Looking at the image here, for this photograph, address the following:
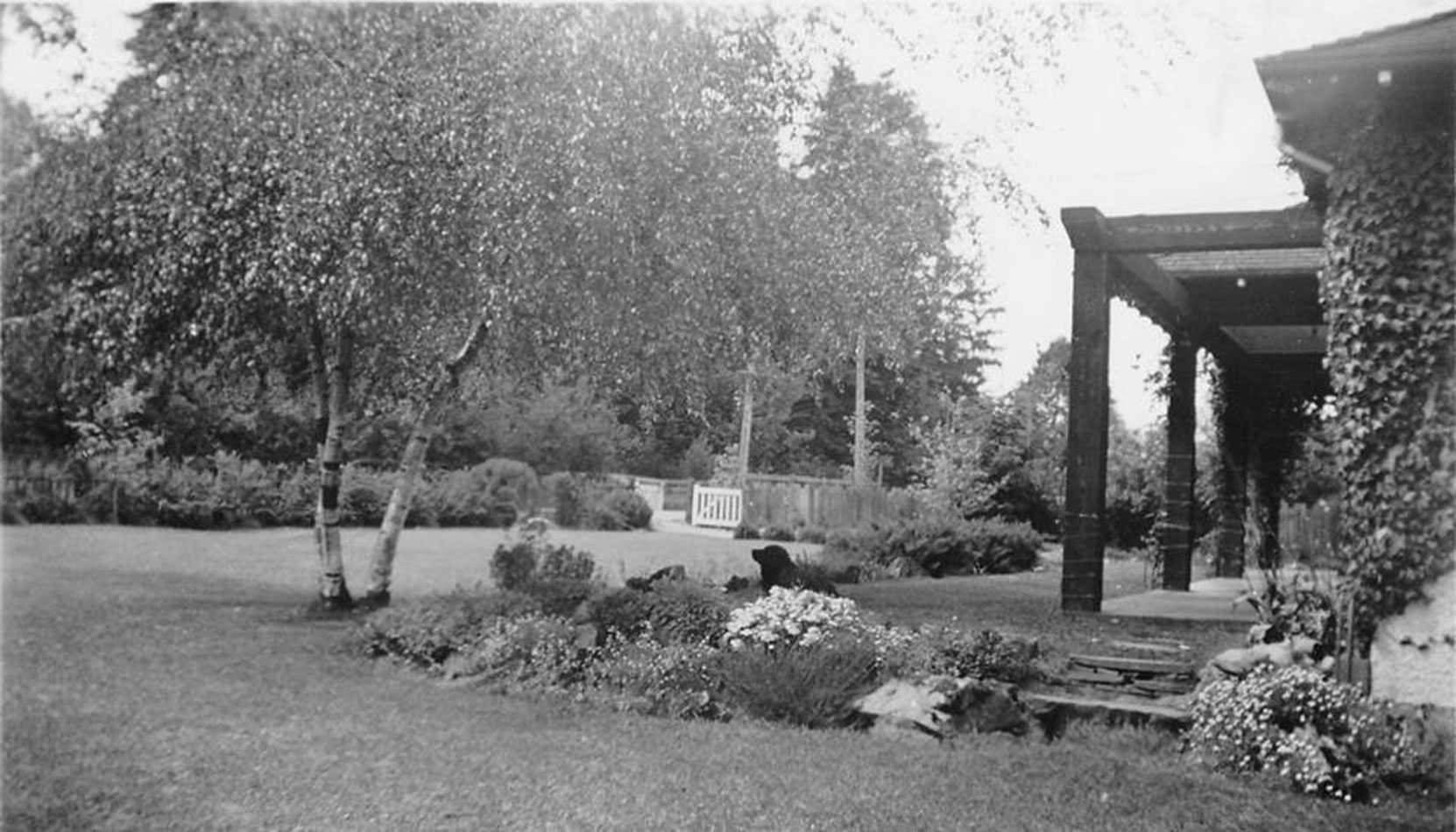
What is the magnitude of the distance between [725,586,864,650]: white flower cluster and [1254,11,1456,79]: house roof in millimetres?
3552

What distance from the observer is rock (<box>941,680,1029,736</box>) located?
18.6 feet

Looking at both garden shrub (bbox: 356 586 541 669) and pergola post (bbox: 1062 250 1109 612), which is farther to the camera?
pergola post (bbox: 1062 250 1109 612)

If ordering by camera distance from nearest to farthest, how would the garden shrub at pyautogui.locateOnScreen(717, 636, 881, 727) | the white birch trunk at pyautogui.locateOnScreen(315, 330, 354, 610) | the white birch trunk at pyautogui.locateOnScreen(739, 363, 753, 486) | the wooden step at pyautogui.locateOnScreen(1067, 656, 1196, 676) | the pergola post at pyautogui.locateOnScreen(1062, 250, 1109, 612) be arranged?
the garden shrub at pyautogui.locateOnScreen(717, 636, 881, 727) < the wooden step at pyautogui.locateOnScreen(1067, 656, 1196, 676) < the white birch trunk at pyautogui.locateOnScreen(739, 363, 753, 486) < the white birch trunk at pyautogui.locateOnScreen(315, 330, 354, 610) < the pergola post at pyautogui.locateOnScreen(1062, 250, 1109, 612)

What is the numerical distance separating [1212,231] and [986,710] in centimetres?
A: 401

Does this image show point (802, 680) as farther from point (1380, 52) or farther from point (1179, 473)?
point (1179, 473)

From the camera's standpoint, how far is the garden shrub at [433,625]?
23.5ft

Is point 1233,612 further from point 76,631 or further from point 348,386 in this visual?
point 76,631

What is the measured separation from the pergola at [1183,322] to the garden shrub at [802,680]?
2.33 meters

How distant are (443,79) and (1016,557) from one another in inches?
239

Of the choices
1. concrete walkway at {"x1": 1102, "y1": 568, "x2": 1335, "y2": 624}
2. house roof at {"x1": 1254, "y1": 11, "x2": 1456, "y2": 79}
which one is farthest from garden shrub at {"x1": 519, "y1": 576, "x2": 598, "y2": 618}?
house roof at {"x1": 1254, "y1": 11, "x2": 1456, "y2": 79}

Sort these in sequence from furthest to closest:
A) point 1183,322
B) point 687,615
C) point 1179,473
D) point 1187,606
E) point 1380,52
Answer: point 1179,473
point 1183,322
point 1187,606
point 687,615
point 1380,52

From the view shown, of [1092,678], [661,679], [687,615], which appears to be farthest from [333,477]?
[1092,678]

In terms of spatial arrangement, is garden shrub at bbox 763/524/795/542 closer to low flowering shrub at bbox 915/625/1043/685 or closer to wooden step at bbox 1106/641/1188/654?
low flowering shrub at bbox 915/625/1043/685

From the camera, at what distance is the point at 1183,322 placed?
11234mm
